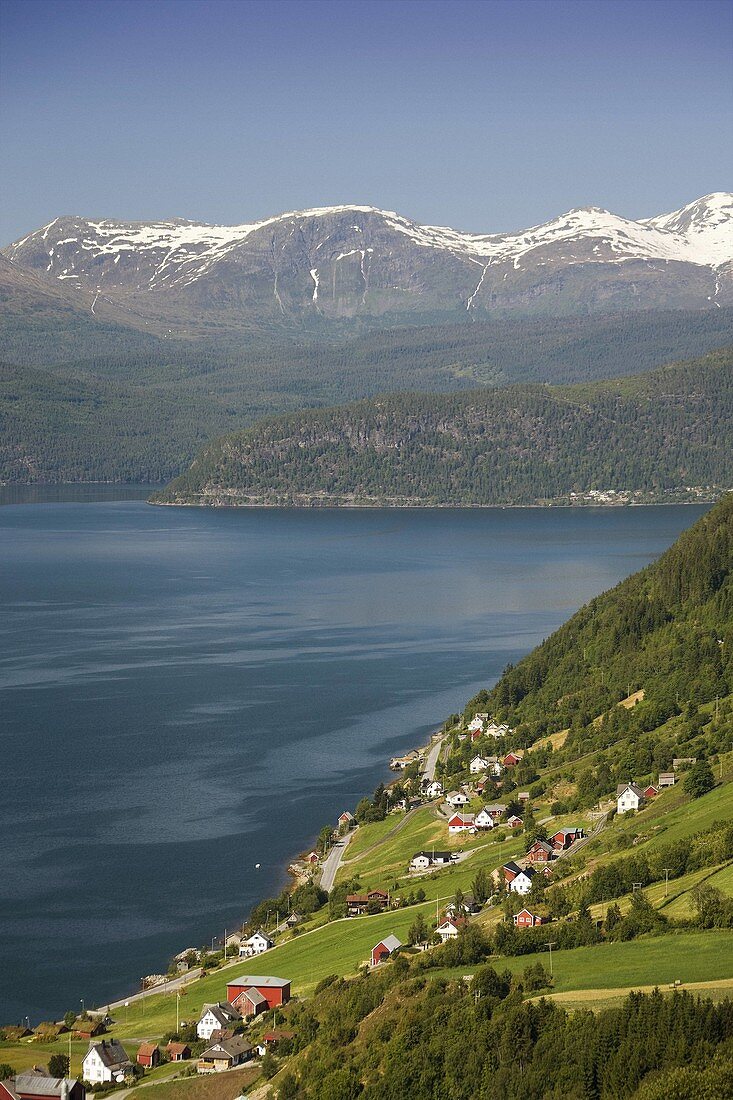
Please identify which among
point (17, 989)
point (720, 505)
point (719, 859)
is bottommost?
point (17, 989)

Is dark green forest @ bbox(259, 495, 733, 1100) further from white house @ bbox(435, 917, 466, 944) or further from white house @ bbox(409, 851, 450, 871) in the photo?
white house @ bbox(409, 851, 450, 871)

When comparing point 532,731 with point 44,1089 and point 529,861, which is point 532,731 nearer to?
point 529,861

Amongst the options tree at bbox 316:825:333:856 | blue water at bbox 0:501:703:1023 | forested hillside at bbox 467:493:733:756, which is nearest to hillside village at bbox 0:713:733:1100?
tree at bbox 316:825:333:856

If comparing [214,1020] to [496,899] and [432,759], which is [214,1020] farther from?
[432,759]

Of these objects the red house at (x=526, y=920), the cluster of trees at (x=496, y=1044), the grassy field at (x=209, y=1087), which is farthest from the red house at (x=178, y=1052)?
the red house at (x=526, y=920)

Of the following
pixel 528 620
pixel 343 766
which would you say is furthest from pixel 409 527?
pixel 343 766

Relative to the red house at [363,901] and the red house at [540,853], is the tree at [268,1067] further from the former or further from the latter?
the red house at [540,853]
